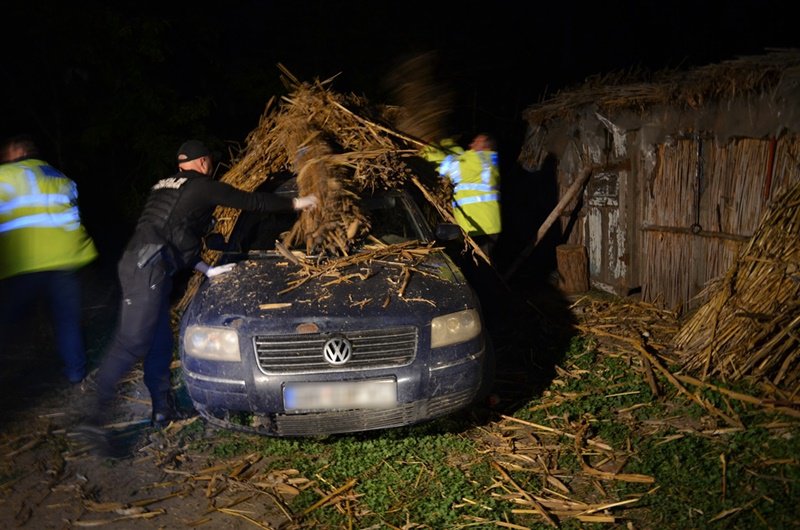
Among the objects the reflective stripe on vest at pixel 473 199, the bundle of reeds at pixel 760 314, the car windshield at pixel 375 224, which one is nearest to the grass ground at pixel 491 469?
the bundle of reeds at pixel 760 314

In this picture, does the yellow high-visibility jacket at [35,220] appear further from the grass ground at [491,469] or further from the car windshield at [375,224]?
the car windshield at [375,224]

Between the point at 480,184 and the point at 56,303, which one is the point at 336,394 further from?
the point at 480,184

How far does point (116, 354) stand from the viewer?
4.62 meters

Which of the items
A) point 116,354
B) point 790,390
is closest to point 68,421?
point 116,354

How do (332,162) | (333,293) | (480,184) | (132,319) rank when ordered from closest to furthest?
(333,293) → (132,319) → (332,162) → (480,184)

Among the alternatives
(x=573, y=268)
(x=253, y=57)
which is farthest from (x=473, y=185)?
(x=253, y=57)

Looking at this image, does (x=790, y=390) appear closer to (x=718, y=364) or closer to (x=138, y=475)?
(x=718, y=364)

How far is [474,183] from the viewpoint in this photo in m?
7.14

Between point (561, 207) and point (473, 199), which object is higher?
point (473, 199)

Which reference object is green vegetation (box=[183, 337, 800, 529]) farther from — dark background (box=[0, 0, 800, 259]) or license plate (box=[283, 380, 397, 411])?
dark background (box=[0, 0, 800, 259])

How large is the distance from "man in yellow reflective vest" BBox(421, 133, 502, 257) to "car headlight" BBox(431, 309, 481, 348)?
2.85 m

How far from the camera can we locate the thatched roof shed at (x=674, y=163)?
20.1 ft

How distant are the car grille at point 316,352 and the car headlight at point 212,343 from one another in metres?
0.16

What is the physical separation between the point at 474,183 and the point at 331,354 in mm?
3727
